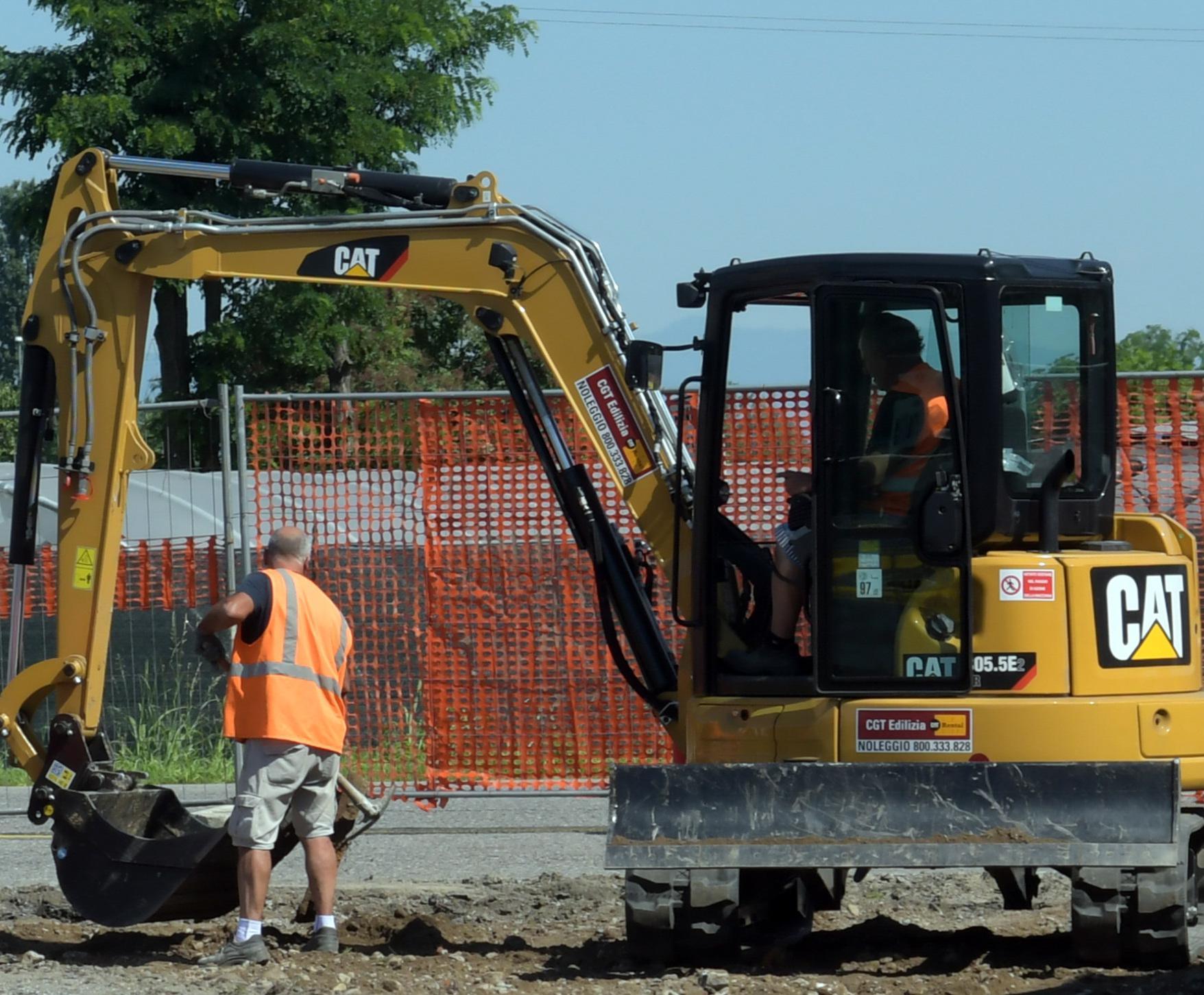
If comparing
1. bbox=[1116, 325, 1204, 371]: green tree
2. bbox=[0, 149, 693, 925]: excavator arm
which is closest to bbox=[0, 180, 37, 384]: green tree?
bbox=[1116, 325, 1204, 371]: green tree

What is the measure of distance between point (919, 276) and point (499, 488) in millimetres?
4180

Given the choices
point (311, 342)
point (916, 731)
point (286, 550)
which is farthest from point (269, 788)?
point (311, 342)

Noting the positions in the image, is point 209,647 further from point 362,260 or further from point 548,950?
point 548,950

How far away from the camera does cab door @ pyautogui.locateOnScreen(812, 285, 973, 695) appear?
263 inches

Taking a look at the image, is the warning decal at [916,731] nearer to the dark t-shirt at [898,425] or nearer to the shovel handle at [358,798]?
the dark t-shirt at [898,425]

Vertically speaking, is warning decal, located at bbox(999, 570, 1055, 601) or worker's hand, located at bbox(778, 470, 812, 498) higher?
worker's hand, located at bbox(778, 470, 812, 498)

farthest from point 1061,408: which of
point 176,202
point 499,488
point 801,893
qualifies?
point 176,202

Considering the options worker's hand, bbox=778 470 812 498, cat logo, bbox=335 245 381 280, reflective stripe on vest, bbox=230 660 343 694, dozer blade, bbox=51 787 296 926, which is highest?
cat logo, bbox=335 245 381 280

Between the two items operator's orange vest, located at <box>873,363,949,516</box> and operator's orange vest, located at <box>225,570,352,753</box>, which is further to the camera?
operator's orange vest, located at <box>225,570,352,753</box>

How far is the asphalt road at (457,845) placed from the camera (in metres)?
9.18

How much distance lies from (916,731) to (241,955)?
9.06ft

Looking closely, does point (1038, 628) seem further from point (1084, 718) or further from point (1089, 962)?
point (1089, 962)

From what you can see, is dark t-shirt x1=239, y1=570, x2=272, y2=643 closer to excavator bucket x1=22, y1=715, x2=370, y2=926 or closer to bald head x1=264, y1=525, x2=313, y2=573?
bald head x1=264, y1=525, x2=313, y2=573

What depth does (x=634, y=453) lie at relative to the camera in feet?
24.6
